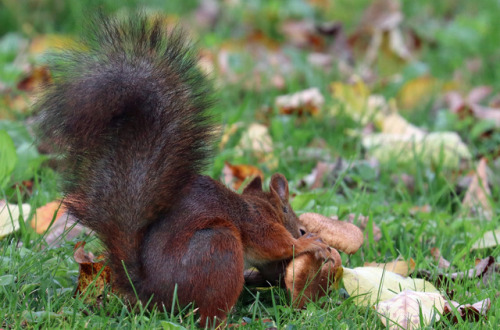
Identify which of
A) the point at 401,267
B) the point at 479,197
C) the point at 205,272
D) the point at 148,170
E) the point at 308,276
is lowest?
the point at 479,197

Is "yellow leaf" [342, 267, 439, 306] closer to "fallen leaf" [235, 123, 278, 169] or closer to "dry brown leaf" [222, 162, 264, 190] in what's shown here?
"dry brown leaf" [222, 162, 264, 190]

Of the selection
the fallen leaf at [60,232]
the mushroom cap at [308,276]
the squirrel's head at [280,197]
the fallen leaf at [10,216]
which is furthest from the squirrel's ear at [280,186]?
the fallen leaf at [10,216]

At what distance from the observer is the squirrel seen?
5.33 ft

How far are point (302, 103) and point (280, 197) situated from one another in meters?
1.48

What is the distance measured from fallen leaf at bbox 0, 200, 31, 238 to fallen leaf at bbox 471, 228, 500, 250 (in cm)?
132

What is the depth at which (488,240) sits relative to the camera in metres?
2.22

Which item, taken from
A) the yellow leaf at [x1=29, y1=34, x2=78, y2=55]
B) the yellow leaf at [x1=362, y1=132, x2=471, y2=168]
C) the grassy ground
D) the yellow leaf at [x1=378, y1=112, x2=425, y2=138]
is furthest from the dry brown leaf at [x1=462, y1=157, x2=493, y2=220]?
the yellow leaf at [x1=29, y1=34, x2=78, y2=55]

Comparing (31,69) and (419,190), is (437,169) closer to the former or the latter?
(419,190)

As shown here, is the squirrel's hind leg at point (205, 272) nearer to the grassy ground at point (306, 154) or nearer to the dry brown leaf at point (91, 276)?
the grassy ground at point (306, 154)

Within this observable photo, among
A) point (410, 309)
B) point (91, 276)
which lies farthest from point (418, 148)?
point (91, 276)

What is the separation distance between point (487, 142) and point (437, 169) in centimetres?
58

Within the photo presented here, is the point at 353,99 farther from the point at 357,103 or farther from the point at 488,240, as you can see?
the point at 488,240

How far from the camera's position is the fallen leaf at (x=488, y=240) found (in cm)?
218

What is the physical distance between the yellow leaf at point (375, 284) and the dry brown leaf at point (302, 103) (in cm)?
156
